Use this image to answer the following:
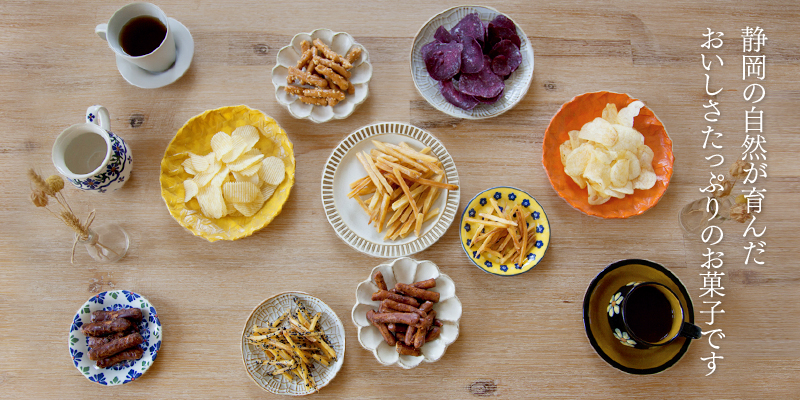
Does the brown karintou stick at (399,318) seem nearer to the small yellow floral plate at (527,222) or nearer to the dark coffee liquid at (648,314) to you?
the small yellow floral plate at (527,222)

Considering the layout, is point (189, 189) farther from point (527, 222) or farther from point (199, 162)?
point (527, 222)

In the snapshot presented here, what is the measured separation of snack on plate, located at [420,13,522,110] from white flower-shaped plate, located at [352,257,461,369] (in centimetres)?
79

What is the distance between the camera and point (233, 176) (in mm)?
2117

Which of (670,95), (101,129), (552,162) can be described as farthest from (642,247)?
(101,129)

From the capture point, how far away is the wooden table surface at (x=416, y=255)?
218 cm

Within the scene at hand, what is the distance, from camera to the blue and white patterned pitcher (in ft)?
6.57

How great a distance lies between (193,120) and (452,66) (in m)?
1.22

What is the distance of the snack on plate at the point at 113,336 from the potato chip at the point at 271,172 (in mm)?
832

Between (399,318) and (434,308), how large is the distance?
0.22m

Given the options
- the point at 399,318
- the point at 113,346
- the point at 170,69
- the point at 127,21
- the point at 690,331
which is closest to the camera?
the point at 690,331

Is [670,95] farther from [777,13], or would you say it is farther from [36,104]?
[36,104]

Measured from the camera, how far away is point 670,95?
2.35 m

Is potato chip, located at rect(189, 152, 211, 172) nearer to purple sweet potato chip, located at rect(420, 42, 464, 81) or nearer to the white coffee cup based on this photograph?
the white coffee cup

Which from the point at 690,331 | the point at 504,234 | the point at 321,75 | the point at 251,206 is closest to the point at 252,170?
the point at 251,206
